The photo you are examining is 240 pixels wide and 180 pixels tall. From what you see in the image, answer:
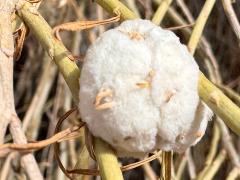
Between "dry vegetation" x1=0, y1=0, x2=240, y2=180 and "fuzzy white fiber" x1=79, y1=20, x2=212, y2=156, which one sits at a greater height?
"fuzzy white fiber" x1=79, y1=20, x2=212, y2=156

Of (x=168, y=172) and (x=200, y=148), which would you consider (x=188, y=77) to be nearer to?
(x=168, y=172)

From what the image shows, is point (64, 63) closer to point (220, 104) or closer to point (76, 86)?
point (76, 86)

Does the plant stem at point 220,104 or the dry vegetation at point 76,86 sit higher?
the plant stem at point 220,104

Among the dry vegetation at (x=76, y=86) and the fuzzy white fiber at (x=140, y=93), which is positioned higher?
the fuzzy white fiber at (x=140, y=93)

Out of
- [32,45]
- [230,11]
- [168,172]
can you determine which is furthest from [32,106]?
[168,172]
